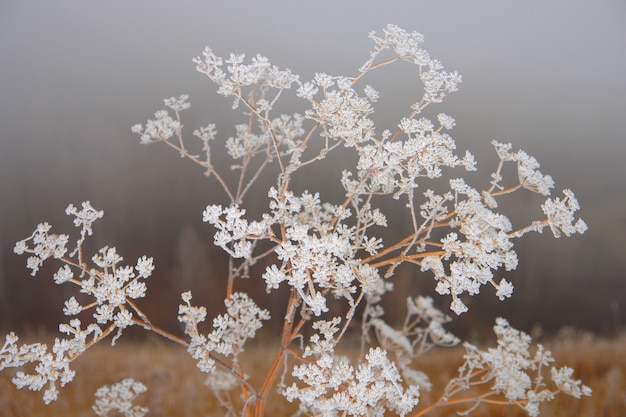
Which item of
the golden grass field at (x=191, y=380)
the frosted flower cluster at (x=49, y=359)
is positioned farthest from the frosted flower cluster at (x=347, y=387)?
the golden grass field at (x=191, y=380)

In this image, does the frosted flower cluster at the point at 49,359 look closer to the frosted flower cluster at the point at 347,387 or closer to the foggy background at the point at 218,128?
the frosted flower cluster at the point at 347,387

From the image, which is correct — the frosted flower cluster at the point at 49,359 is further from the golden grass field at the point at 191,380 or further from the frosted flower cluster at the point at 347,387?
the golden grass field at the point at 191,380

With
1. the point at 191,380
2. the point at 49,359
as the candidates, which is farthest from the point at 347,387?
the point at 191,380

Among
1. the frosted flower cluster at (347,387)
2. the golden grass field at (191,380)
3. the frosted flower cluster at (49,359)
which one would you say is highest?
the golden grass field at (191,380)

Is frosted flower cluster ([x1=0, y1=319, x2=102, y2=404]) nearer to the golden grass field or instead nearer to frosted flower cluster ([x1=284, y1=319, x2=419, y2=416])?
frosted flower cluster ([x1=284, y1=319, x2=419, y2=416])

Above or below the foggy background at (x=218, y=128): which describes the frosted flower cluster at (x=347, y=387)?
below

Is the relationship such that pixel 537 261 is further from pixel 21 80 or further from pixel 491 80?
pixel 21 80

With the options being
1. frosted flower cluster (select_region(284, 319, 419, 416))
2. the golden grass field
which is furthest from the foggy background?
frosted flower cluster (select_region(284, 319, 419, 416))

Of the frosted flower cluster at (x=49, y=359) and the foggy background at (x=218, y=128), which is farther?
the foggy background at (x=218, y=128)
